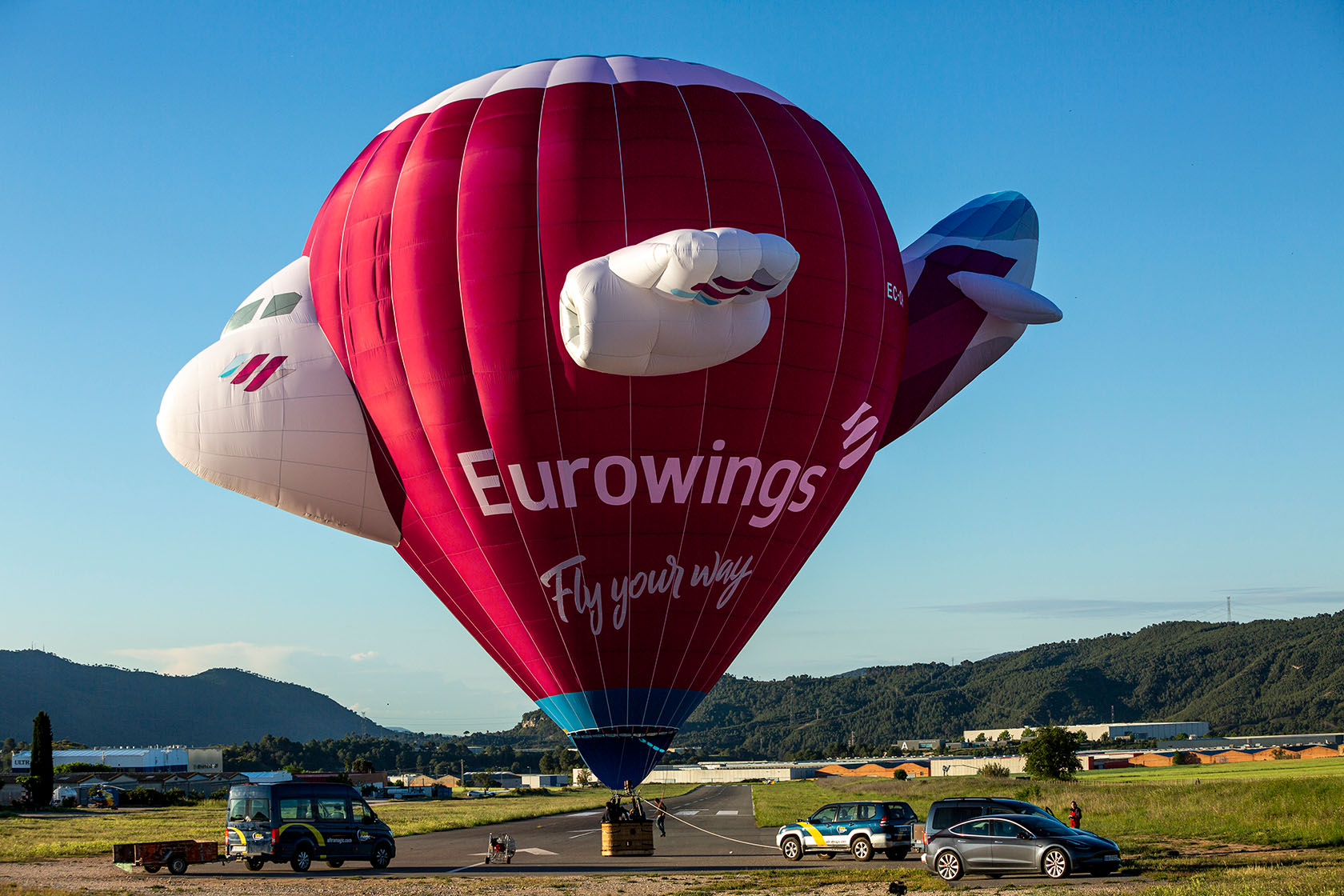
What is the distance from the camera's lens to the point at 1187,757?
10356 cm

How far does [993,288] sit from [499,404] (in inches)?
470

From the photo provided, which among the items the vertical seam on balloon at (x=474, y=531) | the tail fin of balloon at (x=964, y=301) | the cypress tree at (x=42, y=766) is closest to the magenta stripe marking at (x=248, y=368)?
the vertical seam on balloon at (x=474, y=531)

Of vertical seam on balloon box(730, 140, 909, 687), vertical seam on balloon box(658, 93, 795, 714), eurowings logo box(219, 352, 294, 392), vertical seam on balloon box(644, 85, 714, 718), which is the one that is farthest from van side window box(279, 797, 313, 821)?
vertical seam on balloon box(730, 140, 909, 687)

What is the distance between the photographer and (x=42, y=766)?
244 ft

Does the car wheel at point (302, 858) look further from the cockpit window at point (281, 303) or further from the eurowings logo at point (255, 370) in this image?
the cockpit window at point (281, 303)

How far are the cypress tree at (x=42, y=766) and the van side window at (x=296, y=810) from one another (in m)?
53.2

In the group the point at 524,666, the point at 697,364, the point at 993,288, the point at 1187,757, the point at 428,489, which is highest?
the point at 993,288

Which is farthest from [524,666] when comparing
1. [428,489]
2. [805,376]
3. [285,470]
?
[805,376]

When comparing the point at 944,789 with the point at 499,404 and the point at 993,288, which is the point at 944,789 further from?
the point at 499,404

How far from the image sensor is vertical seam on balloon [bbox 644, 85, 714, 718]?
24.1m

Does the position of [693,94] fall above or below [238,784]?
above

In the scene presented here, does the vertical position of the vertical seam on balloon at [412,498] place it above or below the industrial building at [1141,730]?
above

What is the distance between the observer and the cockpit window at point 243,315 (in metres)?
27.6

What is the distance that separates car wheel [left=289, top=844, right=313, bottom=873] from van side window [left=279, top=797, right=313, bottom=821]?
57cm
